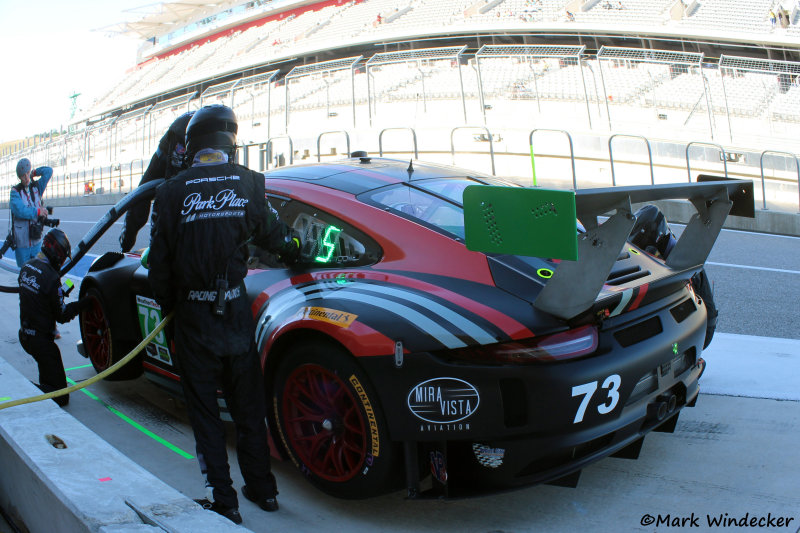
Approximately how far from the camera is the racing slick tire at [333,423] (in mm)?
2900

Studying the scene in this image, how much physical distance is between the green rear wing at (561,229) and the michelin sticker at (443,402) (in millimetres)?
441

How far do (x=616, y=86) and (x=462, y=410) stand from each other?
681 inches

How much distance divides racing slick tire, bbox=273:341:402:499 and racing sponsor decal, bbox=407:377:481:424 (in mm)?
178

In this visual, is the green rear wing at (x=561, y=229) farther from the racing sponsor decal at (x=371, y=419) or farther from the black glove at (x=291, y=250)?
the black glove at (x=291, y=250)

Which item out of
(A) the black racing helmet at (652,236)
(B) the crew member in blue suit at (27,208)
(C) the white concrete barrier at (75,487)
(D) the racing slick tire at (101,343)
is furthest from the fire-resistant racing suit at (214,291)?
(B) the crew member in blue suit at (27,208)

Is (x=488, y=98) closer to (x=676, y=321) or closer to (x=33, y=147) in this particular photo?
(x=676, y=321)

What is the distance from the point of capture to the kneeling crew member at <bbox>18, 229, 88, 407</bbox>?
4.48 metres

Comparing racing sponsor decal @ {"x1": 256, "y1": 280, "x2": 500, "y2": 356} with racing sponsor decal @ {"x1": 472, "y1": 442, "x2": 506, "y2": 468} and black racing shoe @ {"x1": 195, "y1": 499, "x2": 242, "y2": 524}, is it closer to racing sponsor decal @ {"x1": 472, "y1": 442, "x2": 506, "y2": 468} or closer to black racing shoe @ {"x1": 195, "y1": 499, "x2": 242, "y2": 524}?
racing sponsor decal @ {"x1": 472, "y1": 442, "x2": 506, "y2": 468}

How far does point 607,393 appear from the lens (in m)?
2.77

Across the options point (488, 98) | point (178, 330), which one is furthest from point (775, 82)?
point (178, 330)

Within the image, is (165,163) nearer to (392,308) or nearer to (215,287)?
(215,287)

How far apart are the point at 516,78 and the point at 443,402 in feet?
57.4

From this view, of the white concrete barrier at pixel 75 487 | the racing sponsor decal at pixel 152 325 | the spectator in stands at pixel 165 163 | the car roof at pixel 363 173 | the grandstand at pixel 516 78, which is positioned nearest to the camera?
the white concrete barrier at pixel 75 487

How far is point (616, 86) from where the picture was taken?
18.3 metres
